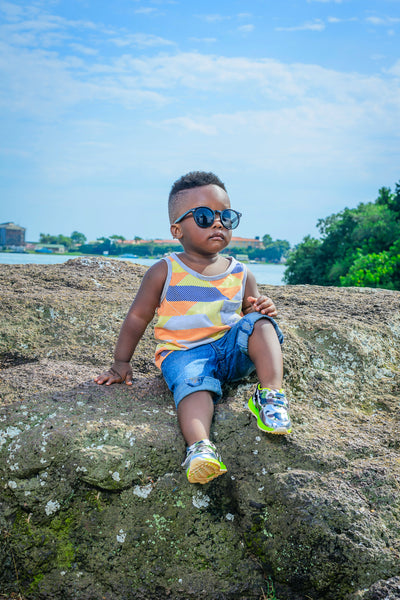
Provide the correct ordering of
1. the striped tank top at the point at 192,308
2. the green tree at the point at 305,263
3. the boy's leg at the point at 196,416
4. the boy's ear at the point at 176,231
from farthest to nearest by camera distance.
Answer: the green tree at the point at 305,263 → the boy's ear at the point at 176,231 → the striped tank top at the point at 192,308 → the boy's leg at the point at 196,416

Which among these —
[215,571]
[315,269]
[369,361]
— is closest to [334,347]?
[369,361]

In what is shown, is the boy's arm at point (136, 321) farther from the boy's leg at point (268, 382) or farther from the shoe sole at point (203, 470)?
the shoe sole at point (203, 470)

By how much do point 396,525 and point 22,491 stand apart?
1.72m

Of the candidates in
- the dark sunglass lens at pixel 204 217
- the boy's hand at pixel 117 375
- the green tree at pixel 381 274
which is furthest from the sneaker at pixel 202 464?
the green tree at pixel 381 274

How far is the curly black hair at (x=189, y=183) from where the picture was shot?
3453 mm

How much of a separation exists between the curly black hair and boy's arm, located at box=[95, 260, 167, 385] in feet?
1.28

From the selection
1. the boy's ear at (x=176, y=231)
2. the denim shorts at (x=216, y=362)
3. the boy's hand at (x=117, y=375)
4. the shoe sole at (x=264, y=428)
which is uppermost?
the boy's ear at (x=176, y=231)

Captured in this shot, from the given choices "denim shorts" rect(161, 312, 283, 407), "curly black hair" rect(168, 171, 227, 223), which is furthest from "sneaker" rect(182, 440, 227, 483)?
"curly black hair" rect(168, 171, 227, 223)

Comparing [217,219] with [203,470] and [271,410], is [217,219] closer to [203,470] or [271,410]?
[271,410]

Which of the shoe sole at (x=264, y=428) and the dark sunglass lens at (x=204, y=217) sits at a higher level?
the dark sunglass lens at (x=204, y=217)

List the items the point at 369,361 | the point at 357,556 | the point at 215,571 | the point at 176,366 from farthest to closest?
the point at 369,361 < the point at 176,366 < the point at 215,571 < the point at 357,556

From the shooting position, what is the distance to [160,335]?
3303 millimetres

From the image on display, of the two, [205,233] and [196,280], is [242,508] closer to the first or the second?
[196,280]

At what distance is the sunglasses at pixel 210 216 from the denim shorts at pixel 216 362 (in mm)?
630
